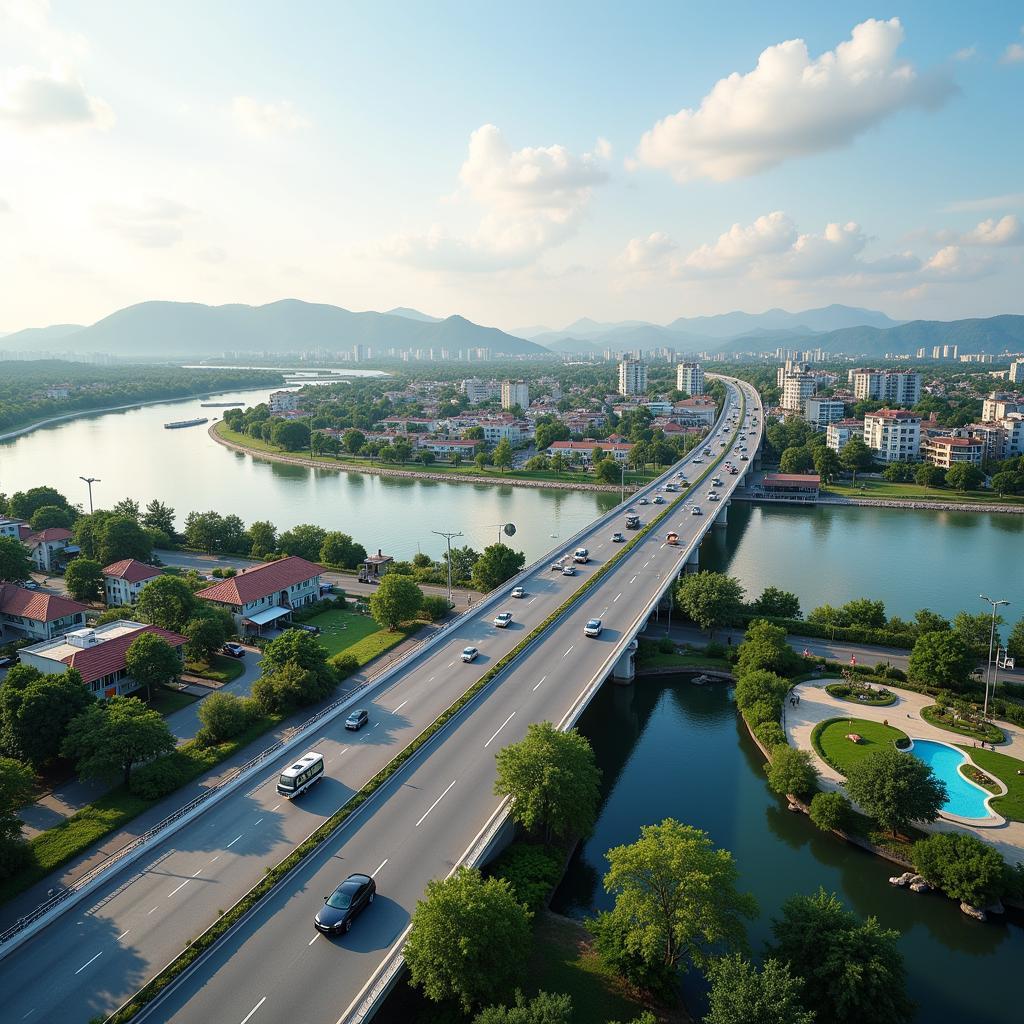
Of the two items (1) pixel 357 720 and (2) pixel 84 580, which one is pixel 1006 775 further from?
(2) pixel 84 580

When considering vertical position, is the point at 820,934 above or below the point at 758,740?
above

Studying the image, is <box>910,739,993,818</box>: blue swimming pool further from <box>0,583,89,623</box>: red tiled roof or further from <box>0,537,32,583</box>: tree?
<box>0,537,32,583</box>: tree

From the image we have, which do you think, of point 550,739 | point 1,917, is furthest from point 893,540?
point 1,917

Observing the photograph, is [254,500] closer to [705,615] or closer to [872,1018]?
[705,615]

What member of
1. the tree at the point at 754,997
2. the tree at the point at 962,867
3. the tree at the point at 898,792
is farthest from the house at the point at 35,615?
the tree at the point at 962,867

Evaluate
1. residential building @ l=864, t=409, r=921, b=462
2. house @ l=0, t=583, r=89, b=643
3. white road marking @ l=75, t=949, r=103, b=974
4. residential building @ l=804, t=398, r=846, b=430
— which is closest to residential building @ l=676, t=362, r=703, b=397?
residential building @ l=804, t=398, r=846, b=430

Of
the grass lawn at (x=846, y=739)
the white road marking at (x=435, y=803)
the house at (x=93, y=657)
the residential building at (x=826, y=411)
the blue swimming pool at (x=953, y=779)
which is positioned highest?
the residential building at (x=826, y=411)

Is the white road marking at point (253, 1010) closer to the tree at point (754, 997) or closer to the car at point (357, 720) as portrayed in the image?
the tree at point (754, 997)
